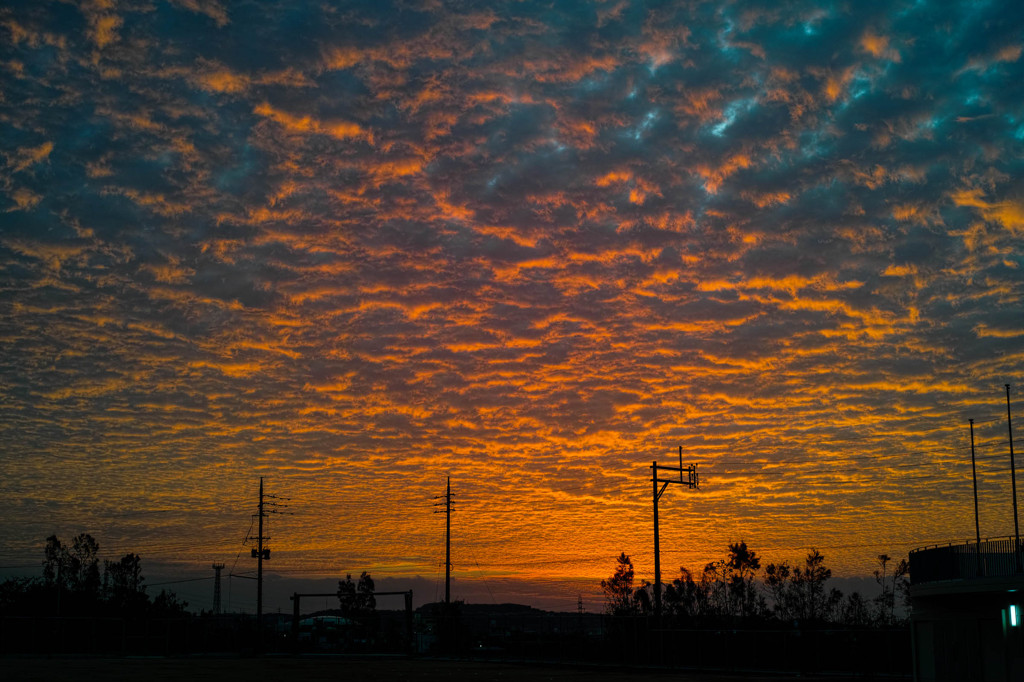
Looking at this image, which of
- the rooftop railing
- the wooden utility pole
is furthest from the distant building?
the wooden utility pole

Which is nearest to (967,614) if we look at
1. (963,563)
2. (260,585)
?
(963,563)

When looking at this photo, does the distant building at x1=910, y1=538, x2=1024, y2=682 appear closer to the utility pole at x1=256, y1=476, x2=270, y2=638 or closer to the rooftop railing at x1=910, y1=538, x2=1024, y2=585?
the rooftop railing at x1=910, y1=538, x2=1024, y2=585

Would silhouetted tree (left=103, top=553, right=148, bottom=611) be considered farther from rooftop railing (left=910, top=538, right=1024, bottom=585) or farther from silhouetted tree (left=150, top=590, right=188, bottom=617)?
rooftop railing (left=910, top=538, right=1024, bottom=585)

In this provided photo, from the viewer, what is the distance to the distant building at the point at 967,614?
36.5 metres

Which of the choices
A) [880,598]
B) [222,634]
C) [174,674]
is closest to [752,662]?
[174,674]

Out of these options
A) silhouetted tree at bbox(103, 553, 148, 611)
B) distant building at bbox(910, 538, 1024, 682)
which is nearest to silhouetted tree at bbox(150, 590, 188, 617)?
silhouetted tree at bbox(103, 553, 148, 611)

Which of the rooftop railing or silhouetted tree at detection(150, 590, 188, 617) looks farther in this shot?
silhouetted tree at detection(150, 590, 188, 617)

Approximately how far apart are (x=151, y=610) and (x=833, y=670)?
10378 centimetres

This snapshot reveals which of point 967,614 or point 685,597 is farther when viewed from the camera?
point 685,597

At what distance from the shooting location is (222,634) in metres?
96.8

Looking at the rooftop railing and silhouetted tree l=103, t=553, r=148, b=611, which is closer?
the rooftop railing

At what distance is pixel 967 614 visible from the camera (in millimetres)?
39406

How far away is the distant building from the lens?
36.5m

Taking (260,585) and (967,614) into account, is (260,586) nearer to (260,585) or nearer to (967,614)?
(260,585)
